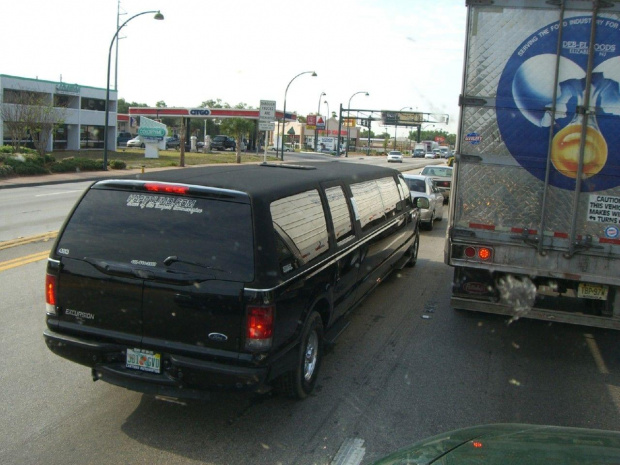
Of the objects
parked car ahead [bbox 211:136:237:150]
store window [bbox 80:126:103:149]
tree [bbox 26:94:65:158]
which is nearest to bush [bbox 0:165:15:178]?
tree [bbox 26:94:65:158]

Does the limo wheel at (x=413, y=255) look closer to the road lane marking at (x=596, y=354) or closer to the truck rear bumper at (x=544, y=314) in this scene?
the road lane marking at (x=596, y=354)

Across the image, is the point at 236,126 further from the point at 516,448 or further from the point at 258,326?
the point at 516,448

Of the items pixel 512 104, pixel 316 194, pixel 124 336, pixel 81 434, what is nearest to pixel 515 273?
pixel 512 104

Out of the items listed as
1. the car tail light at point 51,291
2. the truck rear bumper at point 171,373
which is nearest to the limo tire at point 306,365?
the truck rear bumper at point 171,373

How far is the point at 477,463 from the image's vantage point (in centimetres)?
240

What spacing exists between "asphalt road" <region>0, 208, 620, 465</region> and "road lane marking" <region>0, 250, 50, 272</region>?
192cm

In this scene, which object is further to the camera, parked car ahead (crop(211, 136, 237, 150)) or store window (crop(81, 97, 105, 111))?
parked car ahead (crop(211, 136, 237, 150))

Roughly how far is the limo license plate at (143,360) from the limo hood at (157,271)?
0.20 feet

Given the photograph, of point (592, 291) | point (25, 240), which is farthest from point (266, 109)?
point (592, 291)

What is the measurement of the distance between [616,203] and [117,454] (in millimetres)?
4864

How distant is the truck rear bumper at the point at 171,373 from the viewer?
3.93 m

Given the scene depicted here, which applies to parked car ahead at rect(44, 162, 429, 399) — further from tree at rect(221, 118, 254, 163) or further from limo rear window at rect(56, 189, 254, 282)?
tree at rect(221, 118, 254, 163)

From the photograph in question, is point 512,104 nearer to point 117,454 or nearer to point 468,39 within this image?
point 468,39

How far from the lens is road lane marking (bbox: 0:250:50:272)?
29.3 feet
